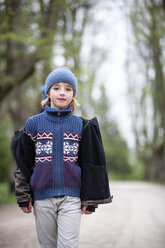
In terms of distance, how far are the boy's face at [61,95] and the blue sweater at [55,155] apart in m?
0.07

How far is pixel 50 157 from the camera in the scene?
125 inches

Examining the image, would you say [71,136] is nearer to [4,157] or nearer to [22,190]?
[22,190]

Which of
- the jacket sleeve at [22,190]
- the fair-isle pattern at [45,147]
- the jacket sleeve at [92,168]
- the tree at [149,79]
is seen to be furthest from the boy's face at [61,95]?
the tree at [149,79]

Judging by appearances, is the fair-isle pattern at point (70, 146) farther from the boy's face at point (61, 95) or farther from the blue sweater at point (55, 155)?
the boy's face at point (61, 95)

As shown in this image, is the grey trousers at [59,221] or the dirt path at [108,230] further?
the dirt path at [108,230]

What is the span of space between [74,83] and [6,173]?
63.2ft

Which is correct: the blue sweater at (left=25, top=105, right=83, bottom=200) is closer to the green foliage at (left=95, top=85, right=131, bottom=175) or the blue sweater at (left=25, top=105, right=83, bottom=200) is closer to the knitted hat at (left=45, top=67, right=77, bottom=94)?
the knitted hat at (left=45, top=67, right=77, bottom=94)

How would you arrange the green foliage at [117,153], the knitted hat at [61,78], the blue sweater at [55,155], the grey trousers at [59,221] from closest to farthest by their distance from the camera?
1. the grey trousers at [59,221]
2. the blue sweater at [55,155]
3. the knitted hat at [61,78]
4. the green foliage at [117,153]

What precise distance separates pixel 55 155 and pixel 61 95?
53 cm

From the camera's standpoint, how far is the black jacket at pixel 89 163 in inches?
124

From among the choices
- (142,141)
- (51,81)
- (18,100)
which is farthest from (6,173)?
(51,81)

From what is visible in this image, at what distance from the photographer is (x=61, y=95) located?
3.31 m

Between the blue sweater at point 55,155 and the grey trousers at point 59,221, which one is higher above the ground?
the blue sweater at point 55,155

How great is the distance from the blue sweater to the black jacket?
0.17 feet
